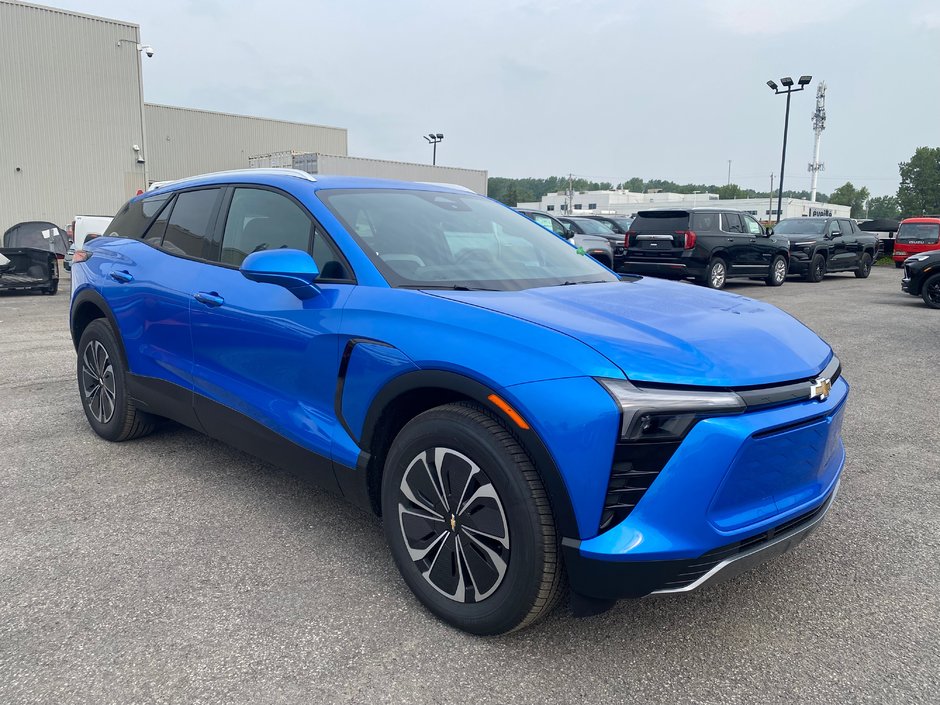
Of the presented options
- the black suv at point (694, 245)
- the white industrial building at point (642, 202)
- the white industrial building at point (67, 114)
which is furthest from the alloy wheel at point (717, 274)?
the white industrial building at point (642, 202)

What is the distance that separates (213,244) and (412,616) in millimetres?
2207

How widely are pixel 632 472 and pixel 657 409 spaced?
0.66ft

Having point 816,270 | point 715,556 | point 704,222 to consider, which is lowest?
point 715,556

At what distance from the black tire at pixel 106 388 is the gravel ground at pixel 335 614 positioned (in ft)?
1.03

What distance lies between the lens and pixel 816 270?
19.2 m

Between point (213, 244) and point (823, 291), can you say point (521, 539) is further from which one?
point (823, 291)

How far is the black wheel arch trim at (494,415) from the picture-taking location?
216cm

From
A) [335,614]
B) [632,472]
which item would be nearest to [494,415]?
[632,472]

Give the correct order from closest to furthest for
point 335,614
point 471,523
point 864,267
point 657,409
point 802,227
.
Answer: point 657,409 → point 471,523 → point 335,614 → point 802,227 → point 864,267

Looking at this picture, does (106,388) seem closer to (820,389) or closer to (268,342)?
(268,342)

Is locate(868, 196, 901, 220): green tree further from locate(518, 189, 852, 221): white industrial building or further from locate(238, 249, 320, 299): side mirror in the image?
locate(238, 249, 320, 299): side mirror

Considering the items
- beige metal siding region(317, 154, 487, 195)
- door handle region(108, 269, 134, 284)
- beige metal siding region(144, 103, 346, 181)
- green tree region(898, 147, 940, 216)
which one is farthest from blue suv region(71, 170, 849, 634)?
green tree region(898, 147, 940, 216)

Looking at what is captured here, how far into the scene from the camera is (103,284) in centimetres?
446

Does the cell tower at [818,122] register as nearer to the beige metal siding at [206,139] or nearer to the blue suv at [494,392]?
the beige metal siding at [206,139]
